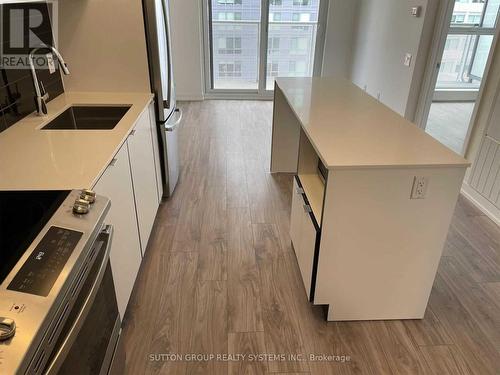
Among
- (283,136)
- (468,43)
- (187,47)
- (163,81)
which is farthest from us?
(187,47)

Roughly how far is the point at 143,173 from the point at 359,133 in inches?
52.0

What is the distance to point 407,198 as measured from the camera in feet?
5.70

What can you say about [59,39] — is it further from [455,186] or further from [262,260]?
[455,186]

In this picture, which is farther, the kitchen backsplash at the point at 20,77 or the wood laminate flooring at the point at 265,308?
the kitchen backsplash at the point at 20,77

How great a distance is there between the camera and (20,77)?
211 cm

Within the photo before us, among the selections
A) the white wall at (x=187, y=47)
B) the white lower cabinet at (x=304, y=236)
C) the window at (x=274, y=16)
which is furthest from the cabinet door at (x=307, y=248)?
the window at (x=274, y=16)

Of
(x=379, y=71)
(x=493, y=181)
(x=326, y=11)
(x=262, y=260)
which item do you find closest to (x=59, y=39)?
(x=262, y=260)

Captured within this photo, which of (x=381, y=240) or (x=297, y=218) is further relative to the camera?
(x=297, y=218)

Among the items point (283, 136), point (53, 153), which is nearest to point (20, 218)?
point (53, 153)

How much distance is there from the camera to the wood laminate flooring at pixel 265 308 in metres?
1.83

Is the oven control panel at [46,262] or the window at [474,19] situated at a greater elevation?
the window at [474,19]

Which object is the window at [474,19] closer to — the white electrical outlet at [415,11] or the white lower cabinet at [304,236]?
the white electrical outlet at [415,11]

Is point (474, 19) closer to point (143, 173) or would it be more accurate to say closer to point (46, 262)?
point (143, 173)

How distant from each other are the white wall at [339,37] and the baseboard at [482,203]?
3.45 m
